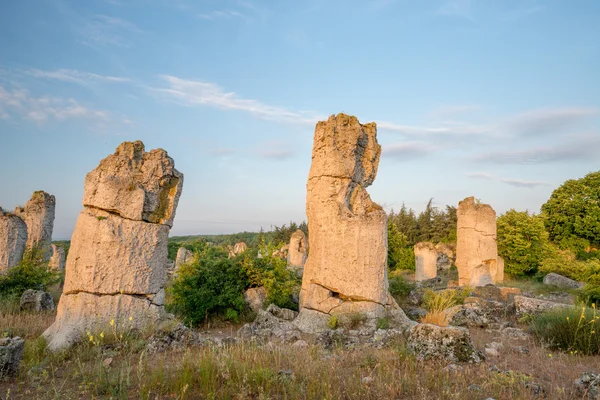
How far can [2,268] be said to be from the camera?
14.1m

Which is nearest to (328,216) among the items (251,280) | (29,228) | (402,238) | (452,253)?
(251,280)

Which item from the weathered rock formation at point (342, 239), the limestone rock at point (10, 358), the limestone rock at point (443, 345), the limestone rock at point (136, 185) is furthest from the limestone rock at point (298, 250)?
the limestone rock at point (10, 358)

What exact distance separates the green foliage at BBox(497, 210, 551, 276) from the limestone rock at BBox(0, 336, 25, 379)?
25.3 meters

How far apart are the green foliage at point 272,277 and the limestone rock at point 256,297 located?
0.13 metres

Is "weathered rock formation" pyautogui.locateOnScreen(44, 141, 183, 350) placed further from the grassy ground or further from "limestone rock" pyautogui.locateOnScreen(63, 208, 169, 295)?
the grassy ground

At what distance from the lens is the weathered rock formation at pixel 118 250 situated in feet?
21.9

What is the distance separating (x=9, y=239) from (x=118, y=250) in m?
10.1

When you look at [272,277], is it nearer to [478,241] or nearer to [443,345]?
[443,345]

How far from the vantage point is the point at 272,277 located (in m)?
10.6

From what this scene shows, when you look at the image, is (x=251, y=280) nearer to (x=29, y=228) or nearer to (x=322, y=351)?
(x=322, y=351)

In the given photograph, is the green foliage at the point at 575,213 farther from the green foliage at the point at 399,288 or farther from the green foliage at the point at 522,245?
the green foliage at the point at 399,288

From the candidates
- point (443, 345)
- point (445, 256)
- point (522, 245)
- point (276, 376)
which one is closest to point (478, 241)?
point (522, 245)

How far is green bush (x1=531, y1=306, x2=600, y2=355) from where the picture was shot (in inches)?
267

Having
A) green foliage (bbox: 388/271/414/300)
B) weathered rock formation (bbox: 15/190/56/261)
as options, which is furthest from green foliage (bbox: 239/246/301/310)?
weathered rock formation (bbox: 15/190/56/261)
